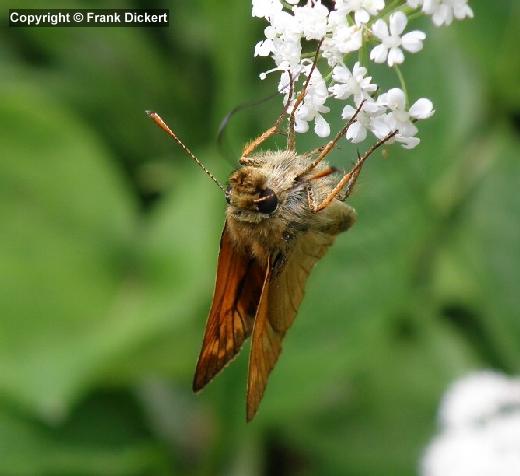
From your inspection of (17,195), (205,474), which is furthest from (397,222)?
(17,195)

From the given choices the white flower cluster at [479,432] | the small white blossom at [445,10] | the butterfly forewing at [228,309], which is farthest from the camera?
the white flower cluster at [479,432]

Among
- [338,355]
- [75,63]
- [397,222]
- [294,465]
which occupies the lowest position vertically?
[294,465]

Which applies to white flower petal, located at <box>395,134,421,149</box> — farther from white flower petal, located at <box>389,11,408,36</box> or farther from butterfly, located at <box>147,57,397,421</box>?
white flower petal, located at <box>389,11,408,36</box>

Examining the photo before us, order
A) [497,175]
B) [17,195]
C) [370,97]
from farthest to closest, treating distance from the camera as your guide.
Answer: [17,195]
[497,175]
[370,97]

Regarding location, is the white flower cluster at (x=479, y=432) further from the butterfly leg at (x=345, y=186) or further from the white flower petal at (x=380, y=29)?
the white flower petal at (x=380, y=29)

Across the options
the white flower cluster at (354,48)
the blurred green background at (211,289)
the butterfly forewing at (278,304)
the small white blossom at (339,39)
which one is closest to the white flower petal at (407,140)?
the white flower cluster at (354,48)

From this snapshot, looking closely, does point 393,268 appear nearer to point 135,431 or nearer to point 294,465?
point 294,465

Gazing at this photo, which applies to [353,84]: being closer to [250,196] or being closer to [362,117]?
[362,117]
